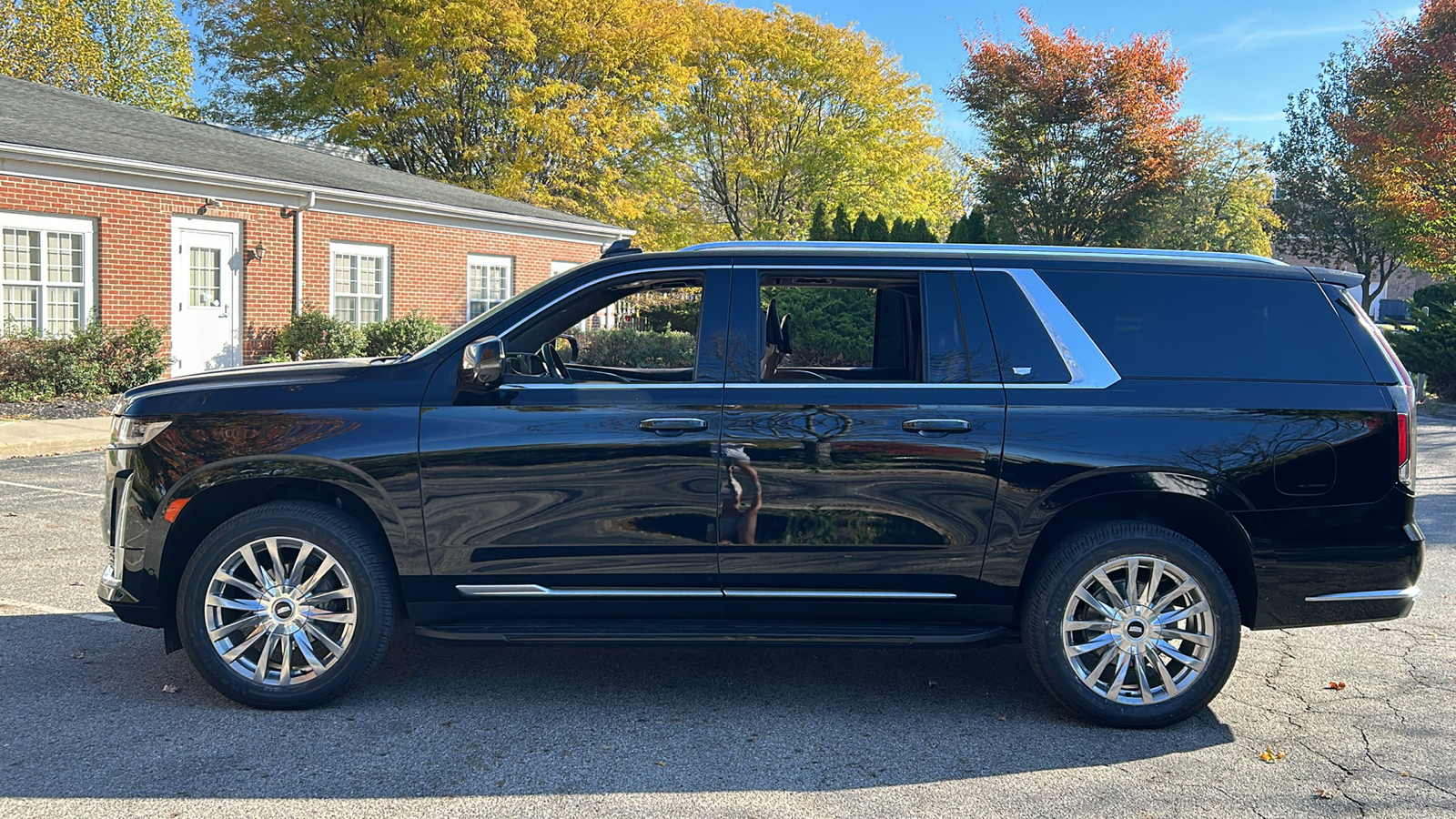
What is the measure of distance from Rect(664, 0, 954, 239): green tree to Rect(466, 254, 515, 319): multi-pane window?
16.1 m

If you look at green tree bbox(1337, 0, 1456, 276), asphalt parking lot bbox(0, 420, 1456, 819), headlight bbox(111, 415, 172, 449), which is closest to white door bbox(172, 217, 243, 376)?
asphalt parking lot bbox(0, 420, 1456, 819)

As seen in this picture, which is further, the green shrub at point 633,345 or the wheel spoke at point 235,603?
the green shrub at point 633,345

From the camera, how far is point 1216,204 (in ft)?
131

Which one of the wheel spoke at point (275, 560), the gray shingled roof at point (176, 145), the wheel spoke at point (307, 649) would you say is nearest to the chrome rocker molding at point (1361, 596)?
the wheel spoke at point (307, 649)

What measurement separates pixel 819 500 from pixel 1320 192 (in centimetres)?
4800

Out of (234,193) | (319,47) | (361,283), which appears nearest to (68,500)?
(234,193)

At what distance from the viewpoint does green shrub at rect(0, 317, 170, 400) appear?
14.7m

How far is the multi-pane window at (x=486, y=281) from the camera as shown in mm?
23766

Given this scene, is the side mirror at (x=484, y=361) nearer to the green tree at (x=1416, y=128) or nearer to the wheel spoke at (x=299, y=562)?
the wheel spoke at (x=299, y=562)

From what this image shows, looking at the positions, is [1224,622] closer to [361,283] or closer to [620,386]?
[620,386]

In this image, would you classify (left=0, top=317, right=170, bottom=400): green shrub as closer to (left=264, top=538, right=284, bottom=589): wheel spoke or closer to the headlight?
the headlight

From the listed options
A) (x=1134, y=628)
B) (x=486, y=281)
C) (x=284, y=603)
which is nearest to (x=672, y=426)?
(x=284, y=603)

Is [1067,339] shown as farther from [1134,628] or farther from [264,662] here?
[264,662]

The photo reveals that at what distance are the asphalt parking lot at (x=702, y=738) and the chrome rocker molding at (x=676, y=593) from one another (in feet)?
1.25
